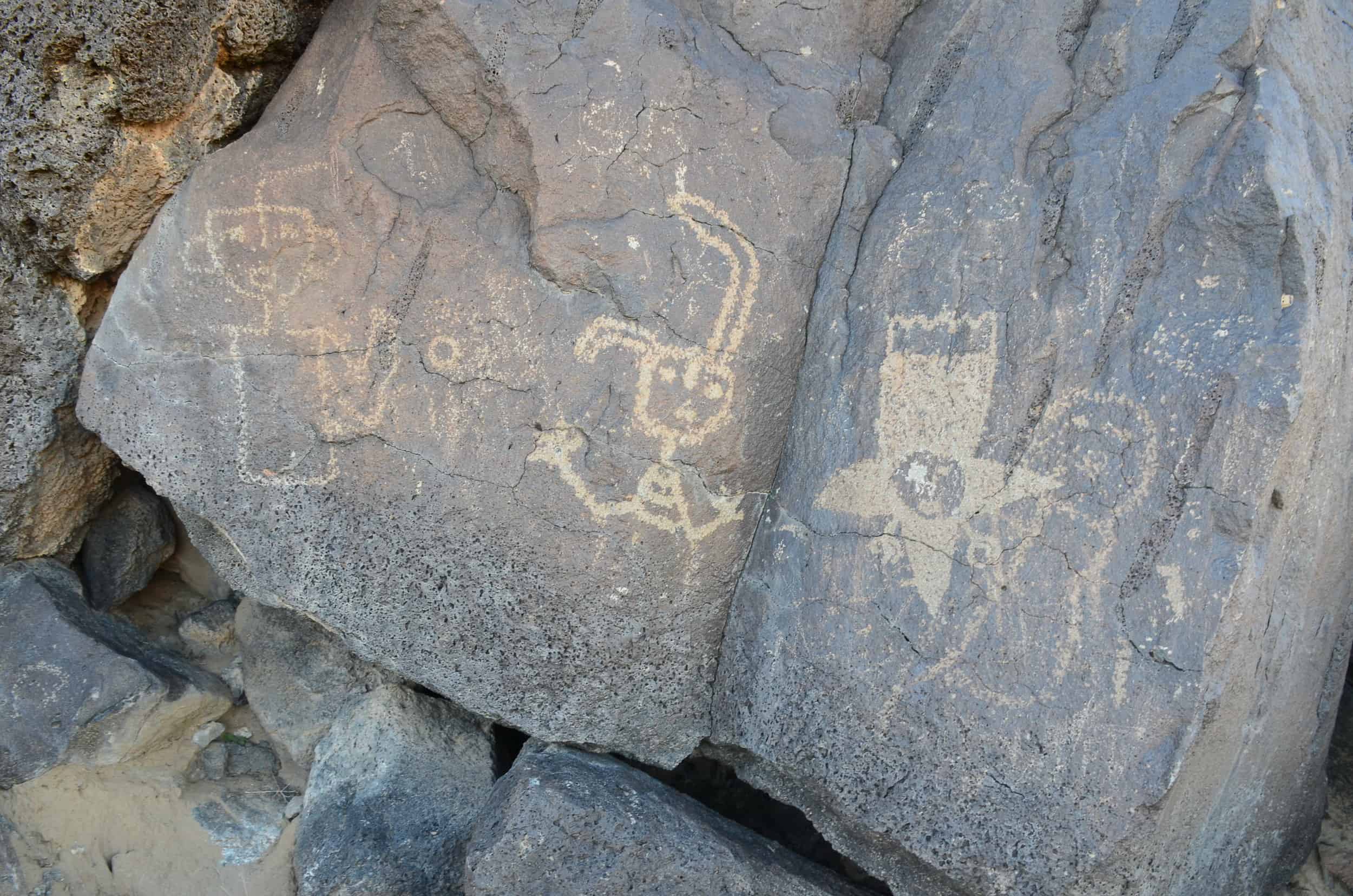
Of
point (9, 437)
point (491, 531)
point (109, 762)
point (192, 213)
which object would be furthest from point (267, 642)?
point (192, 213)

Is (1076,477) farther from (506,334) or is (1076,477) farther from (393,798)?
(393,798)

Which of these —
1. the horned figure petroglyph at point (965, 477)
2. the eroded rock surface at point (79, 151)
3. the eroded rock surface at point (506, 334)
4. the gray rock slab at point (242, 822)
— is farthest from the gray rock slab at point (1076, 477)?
the eroded rock surface at point (79, 151)

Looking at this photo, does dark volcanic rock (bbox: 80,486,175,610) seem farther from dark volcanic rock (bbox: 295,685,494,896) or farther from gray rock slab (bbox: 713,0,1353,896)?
gray rock slab (bbox: 713,0,1353,896)

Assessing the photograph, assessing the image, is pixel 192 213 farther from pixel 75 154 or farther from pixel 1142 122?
pixel 1142 122

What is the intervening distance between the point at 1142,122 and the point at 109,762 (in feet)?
8.45

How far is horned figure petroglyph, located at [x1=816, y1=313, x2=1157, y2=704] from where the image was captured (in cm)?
179

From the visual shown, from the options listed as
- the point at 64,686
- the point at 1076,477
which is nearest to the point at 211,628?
the point at 64,686

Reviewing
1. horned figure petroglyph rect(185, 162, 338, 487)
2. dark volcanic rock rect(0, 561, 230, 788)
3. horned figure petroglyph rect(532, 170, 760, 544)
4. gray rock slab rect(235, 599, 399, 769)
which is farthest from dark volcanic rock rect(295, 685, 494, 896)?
horned figure petroglyph rect(532, 170, 760, 544)

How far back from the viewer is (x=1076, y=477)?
182 cm

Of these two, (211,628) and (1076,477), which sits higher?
(1076,477)

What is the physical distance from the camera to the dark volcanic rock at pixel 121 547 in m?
2.70

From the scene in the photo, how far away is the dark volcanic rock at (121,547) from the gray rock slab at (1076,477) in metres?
1.59

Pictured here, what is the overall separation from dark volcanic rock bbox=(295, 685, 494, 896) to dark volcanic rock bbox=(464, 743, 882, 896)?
9.8 inches

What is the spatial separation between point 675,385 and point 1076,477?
75cm
